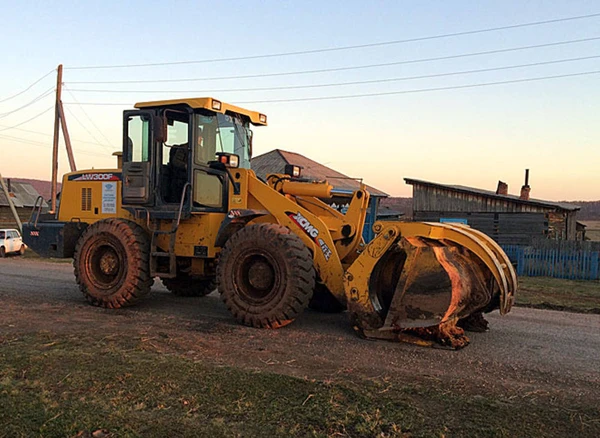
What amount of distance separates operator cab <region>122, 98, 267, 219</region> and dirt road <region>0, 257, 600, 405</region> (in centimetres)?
173

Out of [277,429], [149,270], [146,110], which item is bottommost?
[277,429]

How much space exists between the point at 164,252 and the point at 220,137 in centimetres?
198

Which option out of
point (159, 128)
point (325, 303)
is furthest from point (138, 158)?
point (325, 303)

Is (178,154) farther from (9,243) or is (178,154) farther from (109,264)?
(9,243)

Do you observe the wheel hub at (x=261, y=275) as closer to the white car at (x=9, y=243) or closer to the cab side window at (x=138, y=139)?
the cab side window at (x=138, y=139)

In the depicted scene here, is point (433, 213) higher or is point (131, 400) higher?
point (433, 213)

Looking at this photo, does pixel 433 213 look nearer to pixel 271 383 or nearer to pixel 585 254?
pixel 585 254

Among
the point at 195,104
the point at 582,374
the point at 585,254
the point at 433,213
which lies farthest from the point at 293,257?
the point at 433,213

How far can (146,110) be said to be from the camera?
332 inches

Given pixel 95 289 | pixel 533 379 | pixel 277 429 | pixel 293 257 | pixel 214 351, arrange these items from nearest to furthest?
pixel 277 429 → pixel 533 379 → pixel 214 351 → pixel 293 257 → pixel 95 289

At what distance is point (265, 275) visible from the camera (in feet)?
23.4

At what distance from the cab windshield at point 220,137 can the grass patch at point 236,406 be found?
12.3ft

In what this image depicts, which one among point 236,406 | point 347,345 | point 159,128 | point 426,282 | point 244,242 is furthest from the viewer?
point 159,128

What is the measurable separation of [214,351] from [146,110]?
424 cm
